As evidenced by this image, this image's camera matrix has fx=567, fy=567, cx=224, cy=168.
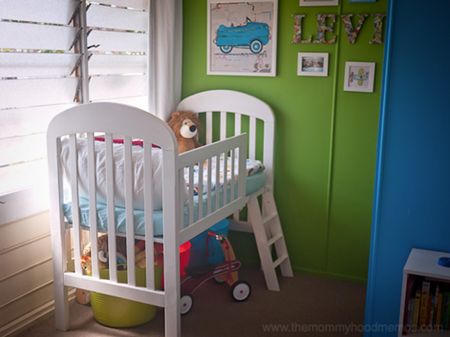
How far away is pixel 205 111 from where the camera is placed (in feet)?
11.6

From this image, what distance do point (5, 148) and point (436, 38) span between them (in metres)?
1.90

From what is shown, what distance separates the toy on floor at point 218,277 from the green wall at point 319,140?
0.52m

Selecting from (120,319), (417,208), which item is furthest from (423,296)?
(120,319)

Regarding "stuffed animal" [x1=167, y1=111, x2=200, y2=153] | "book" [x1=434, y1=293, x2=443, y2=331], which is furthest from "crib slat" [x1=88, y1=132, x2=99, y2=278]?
"book" [x1=434, y1=293, x2=443, y2=331]

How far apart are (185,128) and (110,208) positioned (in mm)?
988

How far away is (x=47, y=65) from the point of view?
276 centimetres

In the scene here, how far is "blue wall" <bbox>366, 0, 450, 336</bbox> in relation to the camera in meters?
2.16

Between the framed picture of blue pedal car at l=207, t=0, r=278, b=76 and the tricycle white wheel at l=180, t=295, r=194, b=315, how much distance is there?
55.0 inches

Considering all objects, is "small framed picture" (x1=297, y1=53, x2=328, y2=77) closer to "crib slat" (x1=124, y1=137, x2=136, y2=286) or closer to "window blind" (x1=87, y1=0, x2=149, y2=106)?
"window blind" (x1=87, y1=0, x2=149, y2=106)

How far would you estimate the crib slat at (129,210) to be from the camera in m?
2.41

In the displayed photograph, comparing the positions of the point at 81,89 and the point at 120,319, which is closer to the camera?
the point at 120,319

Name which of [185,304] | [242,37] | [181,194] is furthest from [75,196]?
[242,37]

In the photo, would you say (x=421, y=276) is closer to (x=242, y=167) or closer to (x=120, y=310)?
(x=242, y=167)

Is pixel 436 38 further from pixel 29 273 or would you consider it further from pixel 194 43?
pixel 29 273
